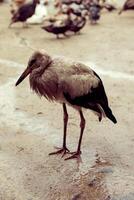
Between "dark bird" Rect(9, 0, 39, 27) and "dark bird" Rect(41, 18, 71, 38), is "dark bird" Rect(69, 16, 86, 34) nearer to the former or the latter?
"dark bird" Rect(41, 18, 71, 38)

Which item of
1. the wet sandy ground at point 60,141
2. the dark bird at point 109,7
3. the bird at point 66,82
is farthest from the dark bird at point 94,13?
the bird at point 66,82

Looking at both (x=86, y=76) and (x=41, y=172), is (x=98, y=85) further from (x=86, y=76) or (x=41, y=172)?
(x=41, y=172)

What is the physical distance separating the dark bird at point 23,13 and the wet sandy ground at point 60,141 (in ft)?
7.09

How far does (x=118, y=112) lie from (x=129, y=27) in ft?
16.7

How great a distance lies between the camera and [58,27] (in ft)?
35.2

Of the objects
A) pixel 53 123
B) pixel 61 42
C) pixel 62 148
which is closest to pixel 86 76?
pixel 62 148

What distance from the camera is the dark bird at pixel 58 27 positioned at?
10688mm

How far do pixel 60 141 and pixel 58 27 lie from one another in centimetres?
510

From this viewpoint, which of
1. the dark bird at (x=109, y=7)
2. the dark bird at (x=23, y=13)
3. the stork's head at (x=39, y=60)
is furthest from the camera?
the dark bird at (x=109, y=7)

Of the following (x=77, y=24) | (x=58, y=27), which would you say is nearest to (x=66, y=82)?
(x=58, y=27)

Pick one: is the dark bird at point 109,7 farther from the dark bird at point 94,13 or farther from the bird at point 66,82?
the bird at point 66,82

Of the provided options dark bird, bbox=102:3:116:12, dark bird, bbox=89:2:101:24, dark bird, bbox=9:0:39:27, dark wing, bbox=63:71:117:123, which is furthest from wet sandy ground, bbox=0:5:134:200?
dark bird, bbox=102:3:116:12

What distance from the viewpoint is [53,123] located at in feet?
Answer: 21.3

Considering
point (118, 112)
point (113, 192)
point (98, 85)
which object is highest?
point (98, 85)
